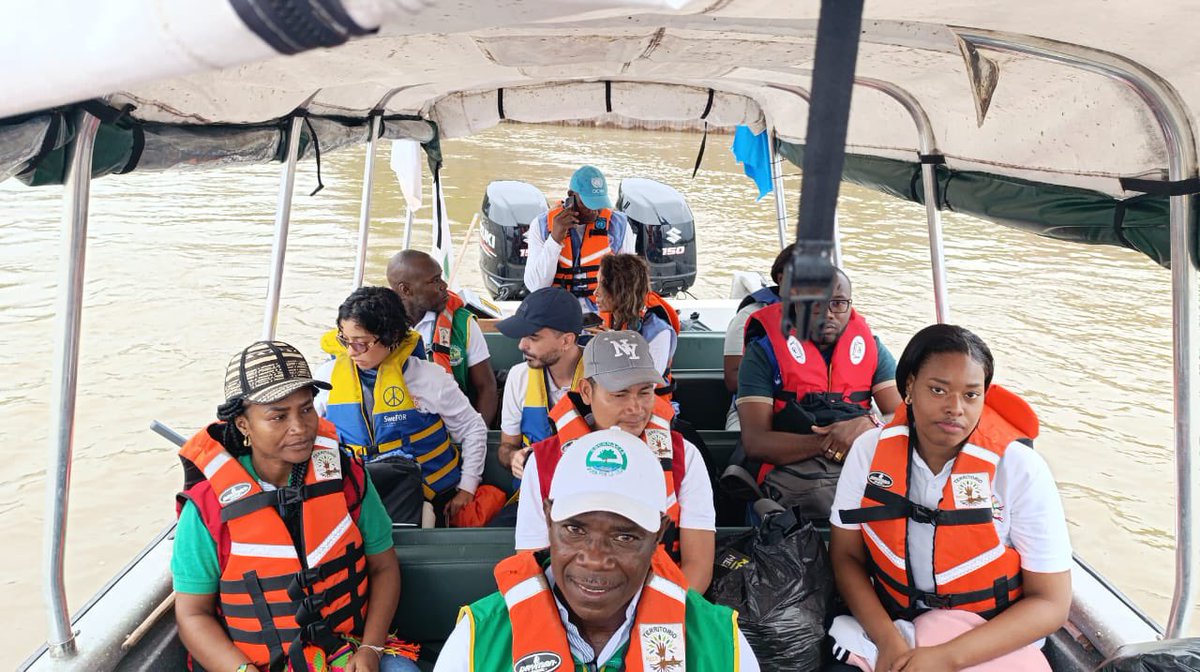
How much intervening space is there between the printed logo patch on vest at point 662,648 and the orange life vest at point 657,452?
1.81 ft

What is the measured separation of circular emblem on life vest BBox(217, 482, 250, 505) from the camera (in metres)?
1.92

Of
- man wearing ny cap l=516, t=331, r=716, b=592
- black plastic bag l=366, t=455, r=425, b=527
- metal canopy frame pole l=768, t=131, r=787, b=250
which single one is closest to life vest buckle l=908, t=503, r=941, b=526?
man wearing ny cap l=516, t=331, r=716, b=592

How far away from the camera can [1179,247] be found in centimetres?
185

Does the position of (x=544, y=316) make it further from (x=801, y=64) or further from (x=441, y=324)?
(x=801, y=64)

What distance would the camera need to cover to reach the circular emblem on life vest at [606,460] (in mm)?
1551

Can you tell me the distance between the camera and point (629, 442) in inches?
64.9

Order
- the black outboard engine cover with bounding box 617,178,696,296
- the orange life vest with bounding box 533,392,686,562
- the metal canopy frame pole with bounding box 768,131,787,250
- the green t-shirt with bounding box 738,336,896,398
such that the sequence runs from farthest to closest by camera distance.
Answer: the black outboard engine cover with bounding box 617,178,696,296
the metal canopy frame pole with bounding box 768,131,787,250
the green t-shirt with bounding box 738,336,896,398
the orange life vest with bounding box 533,392,686,562

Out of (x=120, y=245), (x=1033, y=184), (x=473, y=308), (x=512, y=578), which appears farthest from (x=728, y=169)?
(x=512, y=578)

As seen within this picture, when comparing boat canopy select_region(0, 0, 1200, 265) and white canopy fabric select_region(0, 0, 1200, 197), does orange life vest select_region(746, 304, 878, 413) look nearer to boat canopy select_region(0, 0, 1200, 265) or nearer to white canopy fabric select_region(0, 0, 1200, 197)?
boat canopy select_region(0, 0, 1200, 265)

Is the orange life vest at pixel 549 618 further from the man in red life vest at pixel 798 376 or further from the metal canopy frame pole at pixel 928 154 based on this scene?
the metal canopy frame pole at pixel 928 154

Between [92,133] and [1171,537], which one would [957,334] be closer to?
[92,133]

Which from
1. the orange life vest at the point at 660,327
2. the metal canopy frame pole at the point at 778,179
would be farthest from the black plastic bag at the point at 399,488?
the metal canopy frame pole at the point at 778,179

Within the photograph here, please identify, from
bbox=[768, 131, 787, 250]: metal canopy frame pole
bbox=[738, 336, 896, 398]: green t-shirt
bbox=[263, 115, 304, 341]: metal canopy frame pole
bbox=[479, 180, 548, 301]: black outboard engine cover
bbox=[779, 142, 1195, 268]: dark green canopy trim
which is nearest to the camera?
bbox=[779, 142, 1195, 268]: dark green canopy trim

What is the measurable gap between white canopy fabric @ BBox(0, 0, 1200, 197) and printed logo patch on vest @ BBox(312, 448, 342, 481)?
94cm
